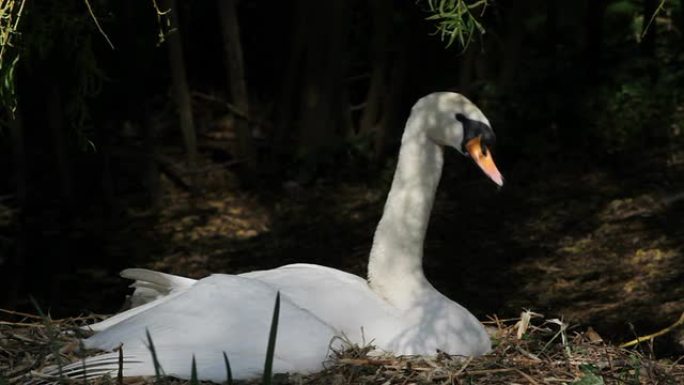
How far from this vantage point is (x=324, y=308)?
5.65 metres

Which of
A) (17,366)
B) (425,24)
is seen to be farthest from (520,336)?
(425,24)

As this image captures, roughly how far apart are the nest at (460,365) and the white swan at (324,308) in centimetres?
11

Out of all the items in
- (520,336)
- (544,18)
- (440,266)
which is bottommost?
(440,266)

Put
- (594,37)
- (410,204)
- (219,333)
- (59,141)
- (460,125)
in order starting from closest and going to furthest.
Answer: (219,333)
(460,125)
(410,204)
(59,141)
(594,37)

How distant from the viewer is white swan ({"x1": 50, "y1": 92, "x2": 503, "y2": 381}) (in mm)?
5250

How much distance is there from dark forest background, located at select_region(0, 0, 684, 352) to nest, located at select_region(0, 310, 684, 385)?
156 inches

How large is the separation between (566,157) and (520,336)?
24.0 ft

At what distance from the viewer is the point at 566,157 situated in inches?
509

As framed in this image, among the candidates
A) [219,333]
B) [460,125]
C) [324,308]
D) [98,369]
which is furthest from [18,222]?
[98,369]

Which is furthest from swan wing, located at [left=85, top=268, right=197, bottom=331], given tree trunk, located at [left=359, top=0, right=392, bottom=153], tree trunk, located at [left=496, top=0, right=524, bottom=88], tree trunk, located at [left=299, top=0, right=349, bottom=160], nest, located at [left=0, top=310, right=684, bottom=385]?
tree trunk, located at [left=496, top=0, right=524, bottom=88]

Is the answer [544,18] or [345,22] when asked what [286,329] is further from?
[544,18]

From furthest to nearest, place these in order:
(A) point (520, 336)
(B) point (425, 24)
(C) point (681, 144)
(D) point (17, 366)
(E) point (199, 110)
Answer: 1. (E) point (199, 110)
2. (B) point (425, 24)
3. (C) point (681, 144)
4. (A) point (520, 336)
5. (D) point (17, 366)

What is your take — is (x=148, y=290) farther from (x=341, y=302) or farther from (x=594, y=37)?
(x=594, y=37)

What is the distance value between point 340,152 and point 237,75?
4.28 feet
